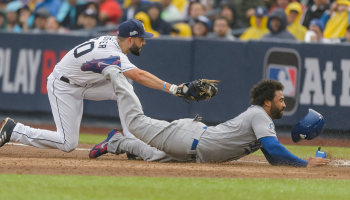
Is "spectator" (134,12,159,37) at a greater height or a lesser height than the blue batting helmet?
greater

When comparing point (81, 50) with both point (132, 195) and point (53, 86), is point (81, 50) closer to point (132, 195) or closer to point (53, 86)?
point (53, 86)

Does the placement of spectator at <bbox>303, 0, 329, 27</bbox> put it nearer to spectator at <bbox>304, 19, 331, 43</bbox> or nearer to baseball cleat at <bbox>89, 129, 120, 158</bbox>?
spectator at <bbox>304, 19, 331, 43</bbox>

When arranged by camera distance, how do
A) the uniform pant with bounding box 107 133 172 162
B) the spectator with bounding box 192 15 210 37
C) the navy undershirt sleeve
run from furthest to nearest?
the spectator with bounding box 192 15 210 37 → the uniform pant with bounding box 107 133 172 162 → the navy undershirt sleeve

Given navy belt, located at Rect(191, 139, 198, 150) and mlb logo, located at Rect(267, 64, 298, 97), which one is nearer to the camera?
navy belt, located at Rect(191, 139, 198, 150)

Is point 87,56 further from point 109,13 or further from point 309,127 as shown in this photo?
point 109,13

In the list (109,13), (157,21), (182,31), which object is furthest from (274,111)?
(109,13)

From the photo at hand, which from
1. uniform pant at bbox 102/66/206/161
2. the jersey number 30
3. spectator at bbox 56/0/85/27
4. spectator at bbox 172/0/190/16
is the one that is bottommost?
uniform pant at bbox 102/66/206/161

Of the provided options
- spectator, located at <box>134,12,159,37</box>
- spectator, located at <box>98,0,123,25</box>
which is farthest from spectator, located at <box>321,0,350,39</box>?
spectator, located at <box>98,0,123,25</box>

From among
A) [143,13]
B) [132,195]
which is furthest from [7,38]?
[132,195]
